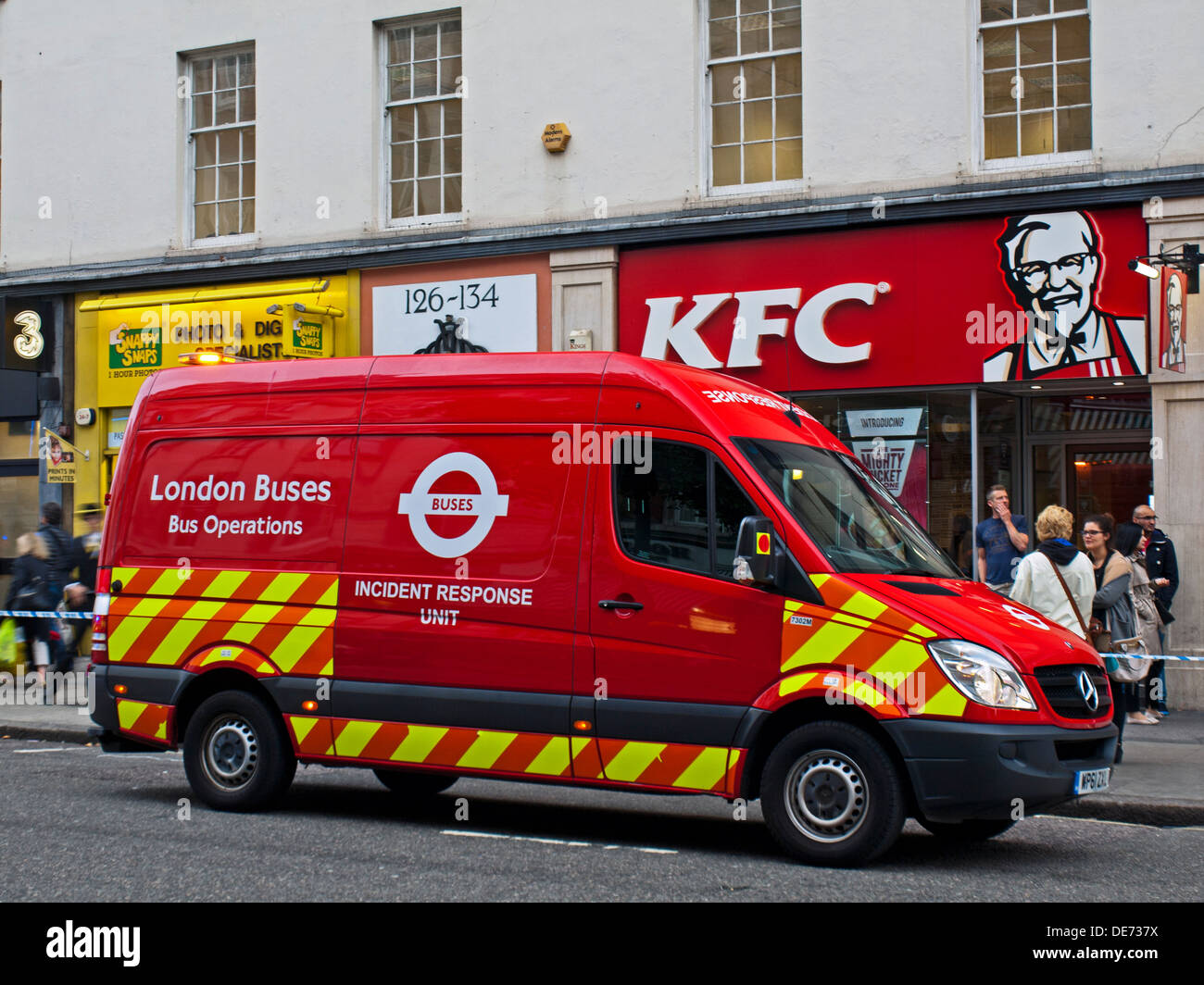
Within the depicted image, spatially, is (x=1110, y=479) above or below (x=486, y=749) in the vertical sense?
above

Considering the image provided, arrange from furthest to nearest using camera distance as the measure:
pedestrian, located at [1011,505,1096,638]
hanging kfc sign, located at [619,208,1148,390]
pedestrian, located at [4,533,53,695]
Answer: pedestrian, located at [4,533,53,695] → hanging kfc sign, located at [619,208,1148,390] → pedestrian, located at [1011,505,1096,638]

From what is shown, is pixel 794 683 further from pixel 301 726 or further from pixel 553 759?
pixel 301 726

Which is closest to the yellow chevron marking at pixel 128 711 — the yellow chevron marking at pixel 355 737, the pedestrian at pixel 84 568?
the yellow chevron marking at pixel 355 737

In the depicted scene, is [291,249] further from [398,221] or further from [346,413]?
[346,413]

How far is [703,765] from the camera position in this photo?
738 cm

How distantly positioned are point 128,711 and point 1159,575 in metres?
8.86

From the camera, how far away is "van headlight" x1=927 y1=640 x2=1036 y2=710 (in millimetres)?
6918

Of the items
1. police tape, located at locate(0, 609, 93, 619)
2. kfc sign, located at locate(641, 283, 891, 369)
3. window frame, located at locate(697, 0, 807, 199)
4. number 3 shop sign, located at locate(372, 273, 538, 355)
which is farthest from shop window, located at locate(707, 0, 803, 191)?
police tape, located at locate(0, 609, 93, 619)

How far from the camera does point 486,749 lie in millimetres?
7957

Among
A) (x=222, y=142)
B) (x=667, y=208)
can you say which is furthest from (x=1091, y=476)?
(x=222, y=142)

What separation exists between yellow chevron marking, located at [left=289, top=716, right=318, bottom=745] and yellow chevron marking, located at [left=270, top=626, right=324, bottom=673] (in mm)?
296

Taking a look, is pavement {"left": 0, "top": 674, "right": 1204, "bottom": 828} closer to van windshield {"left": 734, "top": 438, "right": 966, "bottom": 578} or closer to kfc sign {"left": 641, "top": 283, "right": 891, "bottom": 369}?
van windshield {"left": 734, "top": 438, "right": 966, "bottom": 578}

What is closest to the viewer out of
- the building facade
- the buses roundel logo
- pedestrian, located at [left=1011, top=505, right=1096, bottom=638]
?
the buses roundel logo

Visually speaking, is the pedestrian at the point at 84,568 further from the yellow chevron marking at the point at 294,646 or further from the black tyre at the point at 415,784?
the yellow chevron marking at the point at 294,646
